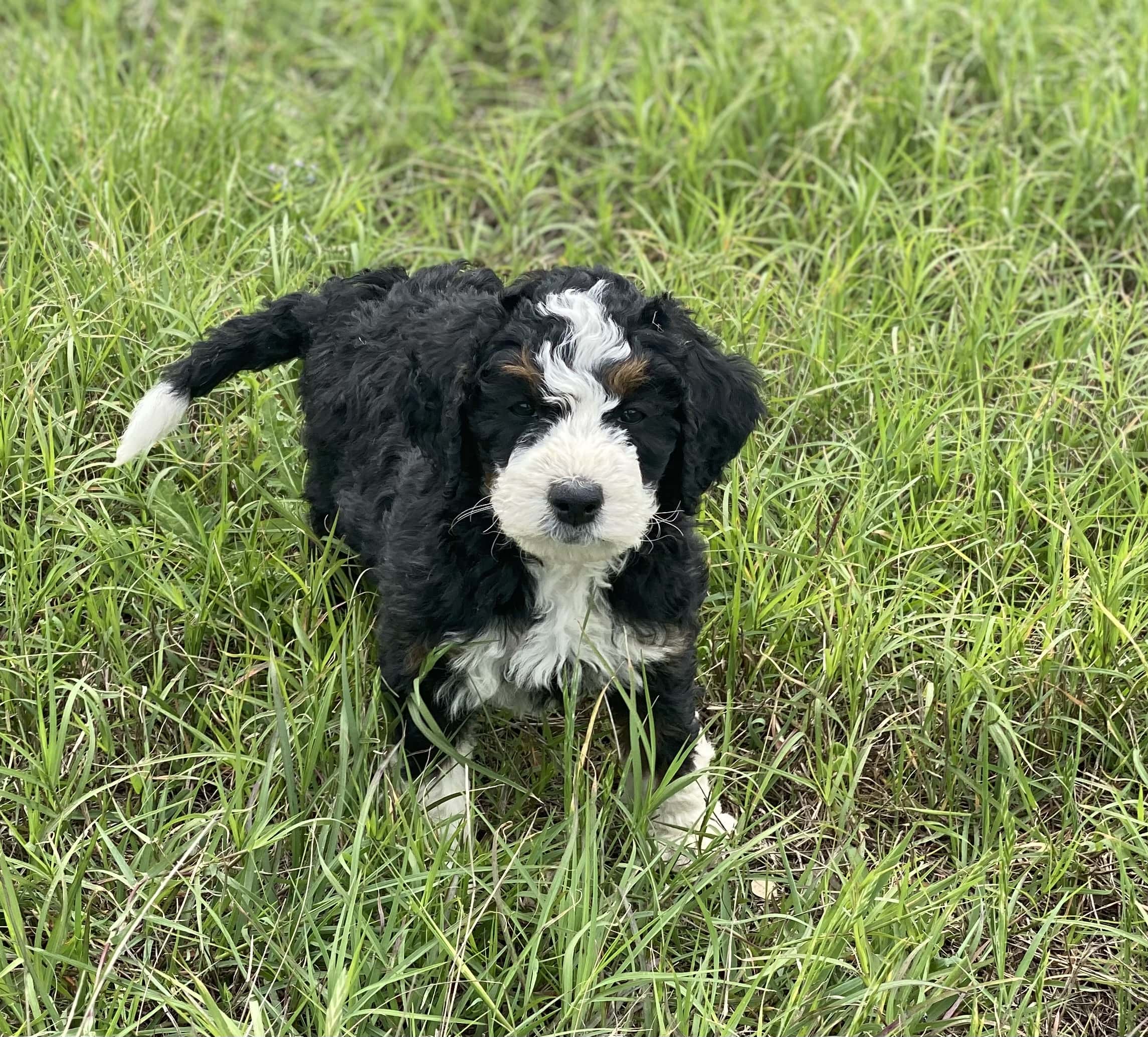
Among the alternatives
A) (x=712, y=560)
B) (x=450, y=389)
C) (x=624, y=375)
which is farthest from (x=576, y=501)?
(x=712, y=560)

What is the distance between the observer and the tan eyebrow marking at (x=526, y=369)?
3.30m

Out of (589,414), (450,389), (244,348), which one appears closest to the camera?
(589,414)

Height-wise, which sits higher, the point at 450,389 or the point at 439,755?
the point at 450,389

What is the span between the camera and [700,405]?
3523mm

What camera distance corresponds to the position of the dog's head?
10.6 feet

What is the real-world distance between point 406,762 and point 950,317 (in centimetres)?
299

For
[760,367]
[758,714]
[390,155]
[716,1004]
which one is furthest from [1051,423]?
[390,155]

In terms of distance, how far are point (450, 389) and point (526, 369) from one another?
0.24 m

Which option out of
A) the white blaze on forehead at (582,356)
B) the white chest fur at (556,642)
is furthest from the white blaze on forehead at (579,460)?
the white chest fur at (556,642)

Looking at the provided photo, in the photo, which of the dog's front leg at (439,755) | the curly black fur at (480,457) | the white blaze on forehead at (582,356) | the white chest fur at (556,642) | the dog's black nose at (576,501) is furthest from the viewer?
the dog's front leg at (439,755)

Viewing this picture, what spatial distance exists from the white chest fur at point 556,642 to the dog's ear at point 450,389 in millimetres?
346

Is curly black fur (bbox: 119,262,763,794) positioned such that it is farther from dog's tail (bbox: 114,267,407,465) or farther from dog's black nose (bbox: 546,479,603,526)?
dog's black nose (bbox: 546,479,603,526)

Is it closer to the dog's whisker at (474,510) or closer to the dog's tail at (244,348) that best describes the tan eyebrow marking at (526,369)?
the dog's whisker at (474,510)

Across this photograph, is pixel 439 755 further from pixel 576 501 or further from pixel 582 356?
pixel 582 356
